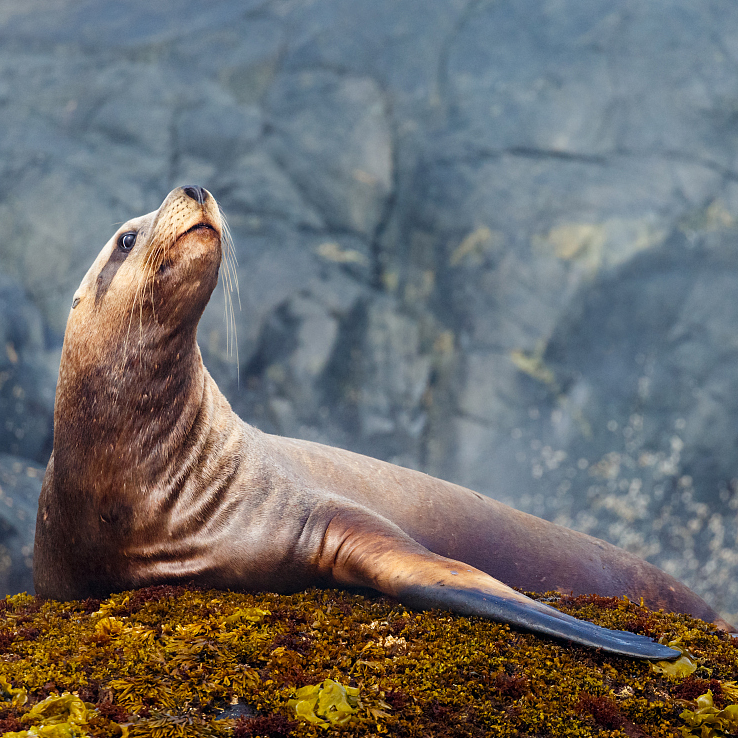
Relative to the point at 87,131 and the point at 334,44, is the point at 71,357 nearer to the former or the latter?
the point at 87,131

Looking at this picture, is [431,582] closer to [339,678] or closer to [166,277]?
[339,678]

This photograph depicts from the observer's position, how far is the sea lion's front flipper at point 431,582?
2.57 metres

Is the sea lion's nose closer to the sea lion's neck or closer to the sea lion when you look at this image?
the sea lion

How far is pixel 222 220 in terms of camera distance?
3.55m

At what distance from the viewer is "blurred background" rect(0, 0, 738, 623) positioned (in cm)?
988

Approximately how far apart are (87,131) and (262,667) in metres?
10.7


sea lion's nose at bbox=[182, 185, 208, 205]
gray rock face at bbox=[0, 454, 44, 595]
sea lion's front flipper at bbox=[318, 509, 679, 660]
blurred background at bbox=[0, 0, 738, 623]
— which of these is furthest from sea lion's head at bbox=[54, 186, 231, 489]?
blurred background at bbox=[0, 0, 738, 623]

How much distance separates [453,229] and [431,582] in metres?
8.42

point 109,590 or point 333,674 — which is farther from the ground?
point 333,674

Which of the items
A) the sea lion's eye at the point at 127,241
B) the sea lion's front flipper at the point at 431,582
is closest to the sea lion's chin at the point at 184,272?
the sea lion's eye at the point at 127,241

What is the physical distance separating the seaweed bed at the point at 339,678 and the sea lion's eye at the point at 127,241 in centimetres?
173

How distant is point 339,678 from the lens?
7.58ft

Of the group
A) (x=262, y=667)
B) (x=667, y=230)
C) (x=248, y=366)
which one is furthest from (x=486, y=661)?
(x=667, y=230)

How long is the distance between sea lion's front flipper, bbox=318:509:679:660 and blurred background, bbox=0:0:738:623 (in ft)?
21.5
